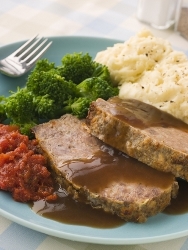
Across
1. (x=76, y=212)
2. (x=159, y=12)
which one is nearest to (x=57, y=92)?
(x=76, y=212)

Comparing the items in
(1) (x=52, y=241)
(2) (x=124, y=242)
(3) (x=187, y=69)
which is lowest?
(1) (x=52, y=241)

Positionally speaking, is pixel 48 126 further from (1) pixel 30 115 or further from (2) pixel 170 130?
(2) pixel 170 130

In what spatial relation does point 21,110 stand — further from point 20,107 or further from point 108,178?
point 108,178

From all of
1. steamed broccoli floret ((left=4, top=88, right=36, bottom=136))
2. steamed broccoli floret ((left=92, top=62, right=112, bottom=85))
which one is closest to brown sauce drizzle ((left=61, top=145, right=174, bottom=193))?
steamed broccoli floret ((left=4, top=88, right=36, bottom=136))

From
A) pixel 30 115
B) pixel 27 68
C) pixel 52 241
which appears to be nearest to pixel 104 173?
pixel 52 241

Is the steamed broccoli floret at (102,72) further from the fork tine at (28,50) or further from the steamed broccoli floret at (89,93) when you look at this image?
the fork tine at (28,50)

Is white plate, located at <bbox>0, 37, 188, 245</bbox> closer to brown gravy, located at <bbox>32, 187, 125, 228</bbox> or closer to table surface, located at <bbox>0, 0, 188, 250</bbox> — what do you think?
brown gravy, located at <bbox>32, 187, 125, 228</bbox>

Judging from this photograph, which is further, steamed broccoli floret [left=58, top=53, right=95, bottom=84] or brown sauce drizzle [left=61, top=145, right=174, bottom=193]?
steamed broccoli floret [left=58, top=53, right=95, bottom=84]

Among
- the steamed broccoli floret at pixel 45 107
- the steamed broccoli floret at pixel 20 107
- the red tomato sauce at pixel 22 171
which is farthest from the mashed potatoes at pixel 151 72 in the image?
the red tomato sauce at pixel 22 171
